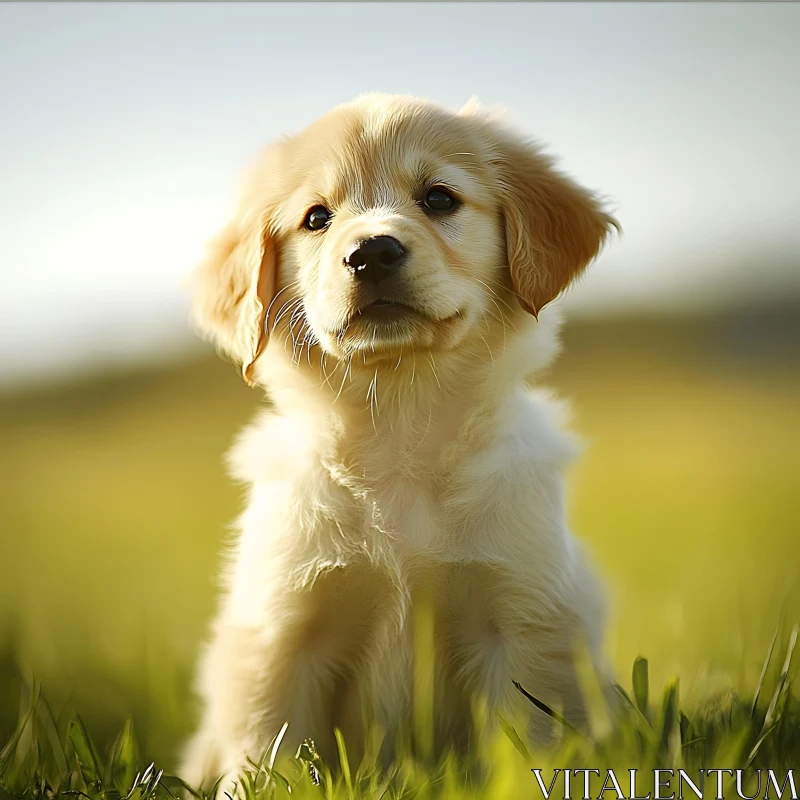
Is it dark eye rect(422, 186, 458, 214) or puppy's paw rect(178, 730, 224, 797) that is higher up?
dark eye rect(422, 186, 458, 214)

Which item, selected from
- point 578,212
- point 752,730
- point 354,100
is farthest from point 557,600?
point 354,100

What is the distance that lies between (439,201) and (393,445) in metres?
0.68

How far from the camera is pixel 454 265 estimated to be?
7.84 ft

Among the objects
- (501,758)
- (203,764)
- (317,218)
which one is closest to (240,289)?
(317,218)

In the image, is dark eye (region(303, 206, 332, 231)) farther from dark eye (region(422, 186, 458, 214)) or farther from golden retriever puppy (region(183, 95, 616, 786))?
dark eye (region(422, 186, 458, 214))

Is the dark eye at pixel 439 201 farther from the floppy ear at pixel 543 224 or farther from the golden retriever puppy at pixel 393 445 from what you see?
the floppy ear at pixel 543 224

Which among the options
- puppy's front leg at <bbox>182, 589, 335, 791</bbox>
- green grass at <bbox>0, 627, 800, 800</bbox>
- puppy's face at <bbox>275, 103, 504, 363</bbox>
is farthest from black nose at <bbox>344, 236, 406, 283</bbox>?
green grass at <bbox>0, 627, 800, 800</bbox>

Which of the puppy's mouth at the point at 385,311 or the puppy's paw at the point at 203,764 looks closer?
the puppy's mouth at the point at 385,311

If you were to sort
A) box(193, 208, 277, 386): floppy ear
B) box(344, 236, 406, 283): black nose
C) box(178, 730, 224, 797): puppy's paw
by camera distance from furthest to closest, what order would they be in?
1. box(193, 208, 277, 386): floppy ear
2. box(178, 730, 224, 797): puppy's paw
3. box(344, 236, 406, 283): black nose

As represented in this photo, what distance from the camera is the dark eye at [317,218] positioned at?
2553mm

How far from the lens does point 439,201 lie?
2.52 meters

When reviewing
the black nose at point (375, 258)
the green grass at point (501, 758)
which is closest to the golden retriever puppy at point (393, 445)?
the black nose at point (375, 258)

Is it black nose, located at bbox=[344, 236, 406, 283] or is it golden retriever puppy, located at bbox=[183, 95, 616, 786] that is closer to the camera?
black nose, located at bbox=[344, 236, 406, 283]

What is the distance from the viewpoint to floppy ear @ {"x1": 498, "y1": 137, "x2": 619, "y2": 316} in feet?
8.27
